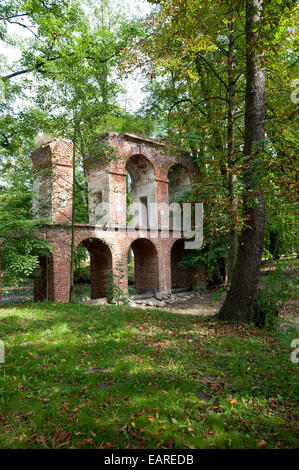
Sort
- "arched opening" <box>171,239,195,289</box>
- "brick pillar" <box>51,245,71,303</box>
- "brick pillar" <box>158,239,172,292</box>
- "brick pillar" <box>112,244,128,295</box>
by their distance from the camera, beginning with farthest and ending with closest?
"arched opening" <box>171,239,195,289</box> < "brick pillar" <box>158,239,172,292</box> < "brick pillar" <box>112,244,128,295</box> < "brick pillar" <box>51,245,71,303</box>

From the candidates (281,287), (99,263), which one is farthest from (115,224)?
(281,287)

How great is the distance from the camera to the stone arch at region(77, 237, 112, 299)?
49.6 ft

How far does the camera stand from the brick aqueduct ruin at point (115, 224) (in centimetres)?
1236

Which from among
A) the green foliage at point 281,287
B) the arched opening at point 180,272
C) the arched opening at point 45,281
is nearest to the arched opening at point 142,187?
the arched opening at point 180,272

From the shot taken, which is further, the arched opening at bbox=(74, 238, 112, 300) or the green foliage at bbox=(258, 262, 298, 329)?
the arched opening at bbox=(74, 238, 112, 300)

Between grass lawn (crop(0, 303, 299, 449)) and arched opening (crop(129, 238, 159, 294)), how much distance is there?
35.7ft

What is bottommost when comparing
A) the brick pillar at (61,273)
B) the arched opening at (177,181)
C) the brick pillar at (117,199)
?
the brick pillar at (61,273)

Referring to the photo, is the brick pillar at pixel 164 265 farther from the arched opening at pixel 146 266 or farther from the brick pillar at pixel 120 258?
the brick pillar at pixel 120 258

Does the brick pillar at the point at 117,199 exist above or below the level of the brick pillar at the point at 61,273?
above

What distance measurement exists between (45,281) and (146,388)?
10.8 meters

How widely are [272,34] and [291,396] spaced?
183 inches

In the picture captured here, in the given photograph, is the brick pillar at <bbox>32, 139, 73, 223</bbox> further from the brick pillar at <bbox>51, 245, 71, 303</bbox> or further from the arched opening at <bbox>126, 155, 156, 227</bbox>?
the arched opening at <bbox>126, 155, 156, 227</bbox>

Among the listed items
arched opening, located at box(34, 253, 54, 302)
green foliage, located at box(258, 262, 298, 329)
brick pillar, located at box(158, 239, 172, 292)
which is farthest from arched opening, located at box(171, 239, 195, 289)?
green foliage, located at box(258, 262, 298, 329)
